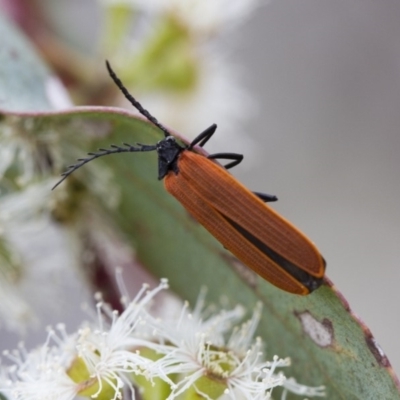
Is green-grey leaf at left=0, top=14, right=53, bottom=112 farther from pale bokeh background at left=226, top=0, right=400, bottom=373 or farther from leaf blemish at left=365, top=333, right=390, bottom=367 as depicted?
pale bokeh background at left=226, top=0, right=400, bottom=373

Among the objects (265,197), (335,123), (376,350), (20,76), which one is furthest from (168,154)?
(335,123)

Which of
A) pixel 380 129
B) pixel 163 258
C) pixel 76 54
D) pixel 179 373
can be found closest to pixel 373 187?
pixel 380 129

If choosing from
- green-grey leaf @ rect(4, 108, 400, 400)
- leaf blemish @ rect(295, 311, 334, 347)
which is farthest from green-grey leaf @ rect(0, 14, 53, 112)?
leaf blemish @ rect(295, 311, 334, 347)

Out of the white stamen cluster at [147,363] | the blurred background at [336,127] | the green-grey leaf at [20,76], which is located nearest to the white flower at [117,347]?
the white stamen cluster at [147,363]

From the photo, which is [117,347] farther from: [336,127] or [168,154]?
[336,127]

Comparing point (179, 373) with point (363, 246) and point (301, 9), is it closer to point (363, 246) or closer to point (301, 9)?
point (363, 246)

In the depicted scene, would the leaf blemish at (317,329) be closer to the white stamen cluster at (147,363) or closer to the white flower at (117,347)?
the white stamen cluster at (147,363)
